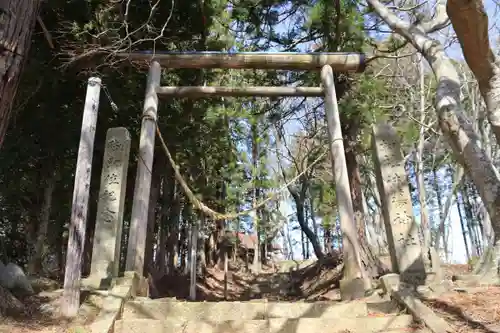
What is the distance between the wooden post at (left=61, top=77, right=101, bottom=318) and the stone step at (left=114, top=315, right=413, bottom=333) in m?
0.51

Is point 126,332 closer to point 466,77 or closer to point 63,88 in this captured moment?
point 63,88

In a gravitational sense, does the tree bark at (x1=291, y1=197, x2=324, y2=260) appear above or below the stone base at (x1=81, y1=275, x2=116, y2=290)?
above

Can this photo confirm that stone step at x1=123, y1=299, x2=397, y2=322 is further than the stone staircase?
Yes

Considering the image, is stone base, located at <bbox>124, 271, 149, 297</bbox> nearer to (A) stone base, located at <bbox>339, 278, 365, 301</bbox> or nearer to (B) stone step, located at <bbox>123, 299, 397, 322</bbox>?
(B) stone step, located at <bbox>123, 299, 397, 322</bbox>

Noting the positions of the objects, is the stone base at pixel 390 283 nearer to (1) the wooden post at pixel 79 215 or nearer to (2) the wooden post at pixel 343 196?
(2) the wooden post at pixel 343 196

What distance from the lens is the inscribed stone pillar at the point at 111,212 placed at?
184 inches

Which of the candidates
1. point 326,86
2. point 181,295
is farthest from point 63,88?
point 181,295

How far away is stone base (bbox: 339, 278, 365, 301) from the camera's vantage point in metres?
4.84

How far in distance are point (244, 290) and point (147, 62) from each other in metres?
9.97

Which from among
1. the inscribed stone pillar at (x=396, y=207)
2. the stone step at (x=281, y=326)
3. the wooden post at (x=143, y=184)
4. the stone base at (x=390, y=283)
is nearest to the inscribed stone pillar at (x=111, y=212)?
the wooden post at (x=143, y=184)

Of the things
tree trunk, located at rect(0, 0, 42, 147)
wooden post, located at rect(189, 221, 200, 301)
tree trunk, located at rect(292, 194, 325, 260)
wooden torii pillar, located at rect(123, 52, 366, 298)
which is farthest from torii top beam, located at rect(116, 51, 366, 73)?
tree trunk, located at rect(292, 194, 325, 260)

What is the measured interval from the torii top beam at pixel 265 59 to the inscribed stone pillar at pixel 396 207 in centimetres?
157

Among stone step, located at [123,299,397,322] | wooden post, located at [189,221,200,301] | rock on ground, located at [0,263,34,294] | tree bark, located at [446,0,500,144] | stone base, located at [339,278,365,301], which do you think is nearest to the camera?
tree bark, located at [446,0,500,144]

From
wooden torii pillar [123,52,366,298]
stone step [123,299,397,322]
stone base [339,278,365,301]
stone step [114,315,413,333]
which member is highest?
wooden torii pillar [123,52,366,298]
